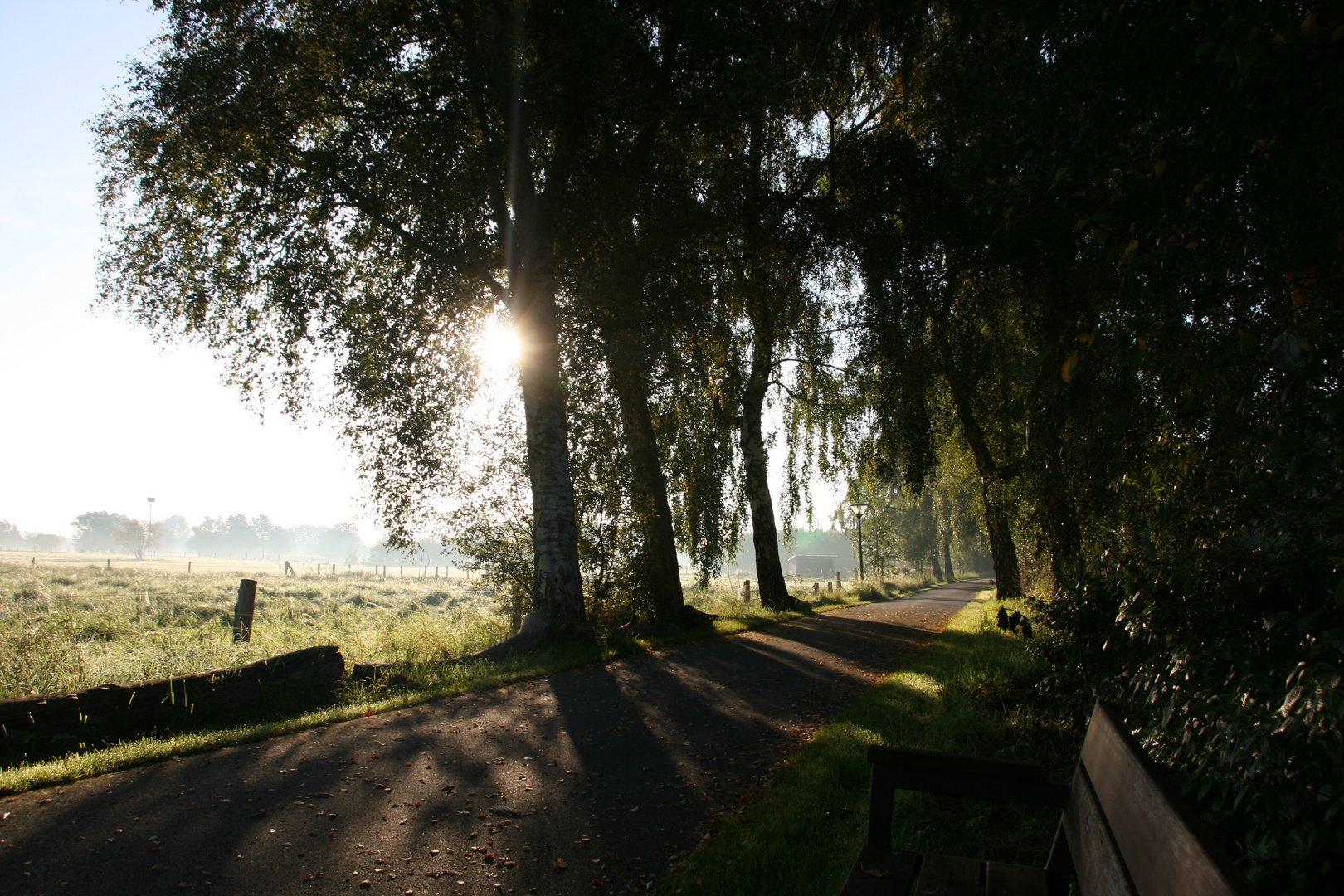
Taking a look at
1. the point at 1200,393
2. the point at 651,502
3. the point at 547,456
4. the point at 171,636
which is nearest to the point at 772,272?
the point at 651,502

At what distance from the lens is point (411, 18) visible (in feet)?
33.7

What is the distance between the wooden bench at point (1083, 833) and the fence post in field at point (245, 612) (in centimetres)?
1047

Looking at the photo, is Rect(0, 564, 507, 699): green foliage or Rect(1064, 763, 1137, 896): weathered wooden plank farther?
Rect(0, 564, 507, 699): green foliage

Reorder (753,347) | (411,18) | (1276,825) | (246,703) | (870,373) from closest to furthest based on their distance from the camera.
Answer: (1276,825)
(246,703)
(411,18)
(870,373)
(753,347)

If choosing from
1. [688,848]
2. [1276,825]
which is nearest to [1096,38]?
[1276,825]

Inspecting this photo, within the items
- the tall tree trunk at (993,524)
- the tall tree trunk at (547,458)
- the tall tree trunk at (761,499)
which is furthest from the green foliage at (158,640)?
the tall tree trunk at (993,524)

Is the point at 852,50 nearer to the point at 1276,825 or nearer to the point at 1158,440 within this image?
the point at 1158,440

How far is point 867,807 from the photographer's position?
4012 millimetres

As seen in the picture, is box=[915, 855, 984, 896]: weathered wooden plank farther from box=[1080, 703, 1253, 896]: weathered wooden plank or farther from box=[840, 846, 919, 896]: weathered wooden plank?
box=[1080, 703, 1253, 896]: weathered wooden plank

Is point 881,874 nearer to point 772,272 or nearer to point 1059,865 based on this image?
point 1059,865

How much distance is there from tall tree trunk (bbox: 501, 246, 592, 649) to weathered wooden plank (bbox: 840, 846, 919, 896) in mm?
8131

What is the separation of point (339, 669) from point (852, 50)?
39.7 ft

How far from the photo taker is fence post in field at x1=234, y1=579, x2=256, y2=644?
33.1 ft

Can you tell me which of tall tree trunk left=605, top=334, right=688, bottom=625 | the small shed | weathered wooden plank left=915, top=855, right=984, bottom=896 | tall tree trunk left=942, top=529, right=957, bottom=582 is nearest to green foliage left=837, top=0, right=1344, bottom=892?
weathered wooden plank left=915, top=855, right=984, bottom=896
